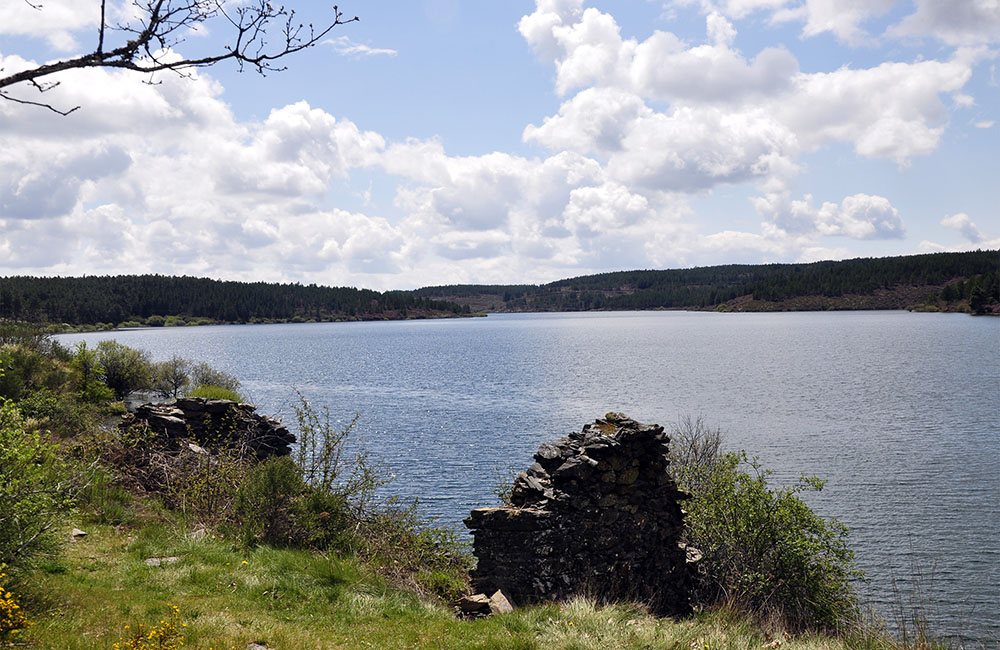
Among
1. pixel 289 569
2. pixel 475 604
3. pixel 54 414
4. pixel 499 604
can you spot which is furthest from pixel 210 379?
pixel 499 604

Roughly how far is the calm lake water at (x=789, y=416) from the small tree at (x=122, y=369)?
34.7ft

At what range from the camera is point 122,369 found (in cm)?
5622

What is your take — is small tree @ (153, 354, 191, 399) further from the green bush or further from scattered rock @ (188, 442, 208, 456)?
the green bush

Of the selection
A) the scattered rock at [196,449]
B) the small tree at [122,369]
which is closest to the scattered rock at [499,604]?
the scattered rock at [196,449]

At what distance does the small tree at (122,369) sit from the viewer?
55.6 meters

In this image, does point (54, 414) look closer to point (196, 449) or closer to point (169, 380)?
point (196, 449)

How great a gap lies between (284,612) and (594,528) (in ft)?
25.4

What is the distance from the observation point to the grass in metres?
9.59

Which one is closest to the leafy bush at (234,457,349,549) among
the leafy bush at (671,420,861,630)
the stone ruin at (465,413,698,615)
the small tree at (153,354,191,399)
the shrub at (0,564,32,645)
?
the stone ruin at (465,413,698,615)

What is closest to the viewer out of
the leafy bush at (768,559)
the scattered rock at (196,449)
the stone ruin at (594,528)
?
the stone ruin at (594,528)

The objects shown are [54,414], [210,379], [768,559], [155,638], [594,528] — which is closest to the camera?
[155,638]

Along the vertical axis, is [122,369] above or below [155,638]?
below

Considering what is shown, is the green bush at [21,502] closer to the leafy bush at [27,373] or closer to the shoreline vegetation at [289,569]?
the shoreline vegetation at [289,569]

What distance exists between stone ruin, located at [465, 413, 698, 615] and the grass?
2024 millimetres
